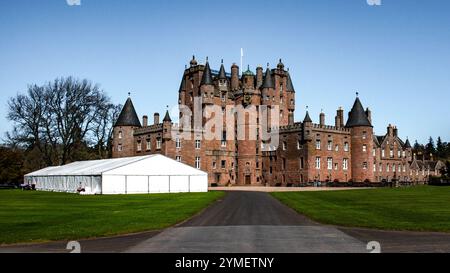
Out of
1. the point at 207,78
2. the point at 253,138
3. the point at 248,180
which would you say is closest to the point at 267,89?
the point at 253,138

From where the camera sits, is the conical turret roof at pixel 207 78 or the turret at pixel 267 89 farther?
the turret at pixel 267 89

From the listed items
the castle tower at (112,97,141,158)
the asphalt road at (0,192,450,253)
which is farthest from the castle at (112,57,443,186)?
the asphalt road at (0,192,450,253)

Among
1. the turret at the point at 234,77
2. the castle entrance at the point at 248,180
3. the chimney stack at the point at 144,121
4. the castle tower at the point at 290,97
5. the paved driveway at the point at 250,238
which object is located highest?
the turret at the point at 234,77

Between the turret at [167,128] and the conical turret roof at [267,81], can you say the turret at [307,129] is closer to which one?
the conical turret roof at [267,81]

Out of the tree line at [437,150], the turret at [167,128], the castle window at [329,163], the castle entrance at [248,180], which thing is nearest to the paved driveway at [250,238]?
the turret at [167,128]

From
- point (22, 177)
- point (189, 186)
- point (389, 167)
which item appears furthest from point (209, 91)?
point (389, 167)

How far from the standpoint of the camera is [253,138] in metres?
82.4

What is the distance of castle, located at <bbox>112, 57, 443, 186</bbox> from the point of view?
75.4 metres

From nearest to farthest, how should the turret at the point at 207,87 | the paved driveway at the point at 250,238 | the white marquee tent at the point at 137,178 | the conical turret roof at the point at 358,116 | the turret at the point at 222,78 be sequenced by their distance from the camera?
the paved driveway at the point at 250,238 < the white marquee tent at the point at 137,178 < the turret at the point at 207,87 < the conical turret roof at the point at 358,116 < the turret at the point at 222,78

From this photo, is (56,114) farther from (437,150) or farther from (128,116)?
(437,150)

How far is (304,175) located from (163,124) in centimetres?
2388

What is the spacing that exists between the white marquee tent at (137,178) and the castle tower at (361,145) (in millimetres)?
34364

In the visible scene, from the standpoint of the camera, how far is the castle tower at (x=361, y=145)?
79688 mm

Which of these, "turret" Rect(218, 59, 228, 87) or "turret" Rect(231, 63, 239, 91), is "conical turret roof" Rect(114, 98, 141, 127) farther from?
"turret" Rect(231, 63, 239, 91)
